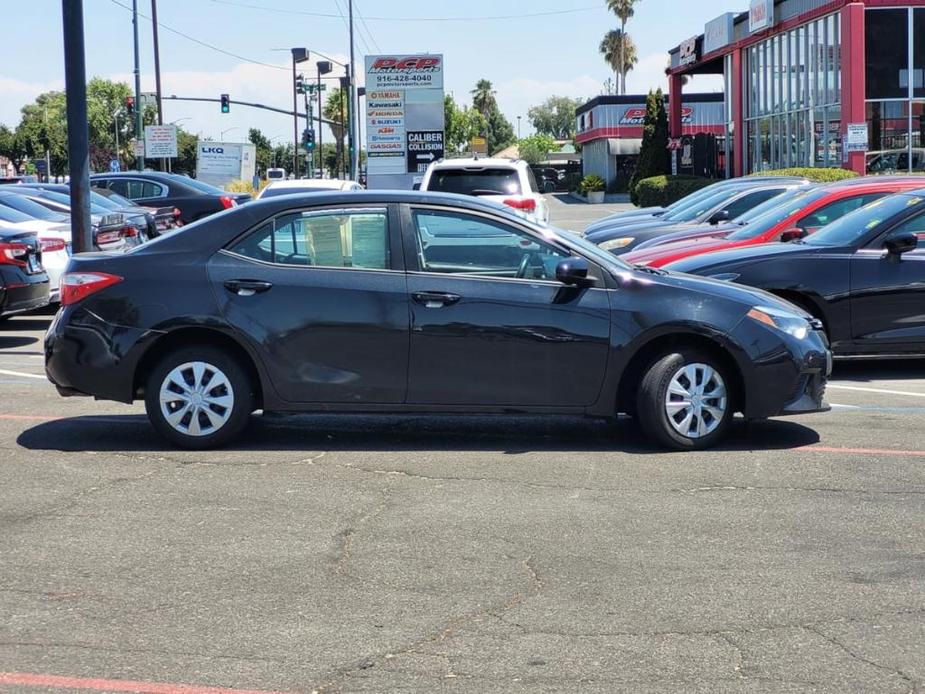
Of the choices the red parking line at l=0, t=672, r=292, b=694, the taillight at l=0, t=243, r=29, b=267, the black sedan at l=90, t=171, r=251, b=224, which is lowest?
the red parking line at l=0, t=672, r=292, b=694

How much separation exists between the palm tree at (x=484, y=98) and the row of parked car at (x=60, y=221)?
122746mm

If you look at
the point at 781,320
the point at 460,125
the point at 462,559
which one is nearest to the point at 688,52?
the point at 781,320

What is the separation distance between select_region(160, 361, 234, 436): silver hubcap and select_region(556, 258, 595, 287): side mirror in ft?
6.85

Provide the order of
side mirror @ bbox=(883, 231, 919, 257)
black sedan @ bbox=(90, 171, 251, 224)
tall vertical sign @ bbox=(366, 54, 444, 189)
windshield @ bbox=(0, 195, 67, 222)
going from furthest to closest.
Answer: tall vertical sign @ bbox=(366, 54, 444, 189) → black sedan @ bbox=(90, 171, 251, 224) → windshield @ bbox=(0, 195, 67, 222) → side mirror @ bbox=(883, 231, 919, 257)

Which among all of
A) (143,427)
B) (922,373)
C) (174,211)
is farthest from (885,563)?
(174,211)

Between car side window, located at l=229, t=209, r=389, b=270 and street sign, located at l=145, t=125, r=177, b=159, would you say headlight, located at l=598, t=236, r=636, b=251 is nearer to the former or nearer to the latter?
car side window, located at l=229, t=209, r=389, b=270

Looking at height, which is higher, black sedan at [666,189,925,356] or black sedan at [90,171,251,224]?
black sedan at [90,171,251,224]

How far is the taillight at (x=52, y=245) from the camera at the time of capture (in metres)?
15.3

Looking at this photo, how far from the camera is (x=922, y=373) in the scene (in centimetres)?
1154

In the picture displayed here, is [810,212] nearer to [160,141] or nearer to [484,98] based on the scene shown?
[160,141]

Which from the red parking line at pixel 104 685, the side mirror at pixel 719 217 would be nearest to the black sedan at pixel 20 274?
the side mirror at pixel 719 217

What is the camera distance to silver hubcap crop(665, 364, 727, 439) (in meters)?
Answer: 8.01

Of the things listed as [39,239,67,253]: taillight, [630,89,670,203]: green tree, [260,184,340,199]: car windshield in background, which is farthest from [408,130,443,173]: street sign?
[39,239,67,253]: taillight

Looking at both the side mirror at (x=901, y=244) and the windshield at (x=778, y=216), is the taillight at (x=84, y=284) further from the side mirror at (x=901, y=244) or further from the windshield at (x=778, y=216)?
the windshield at (x=778, y=216)
